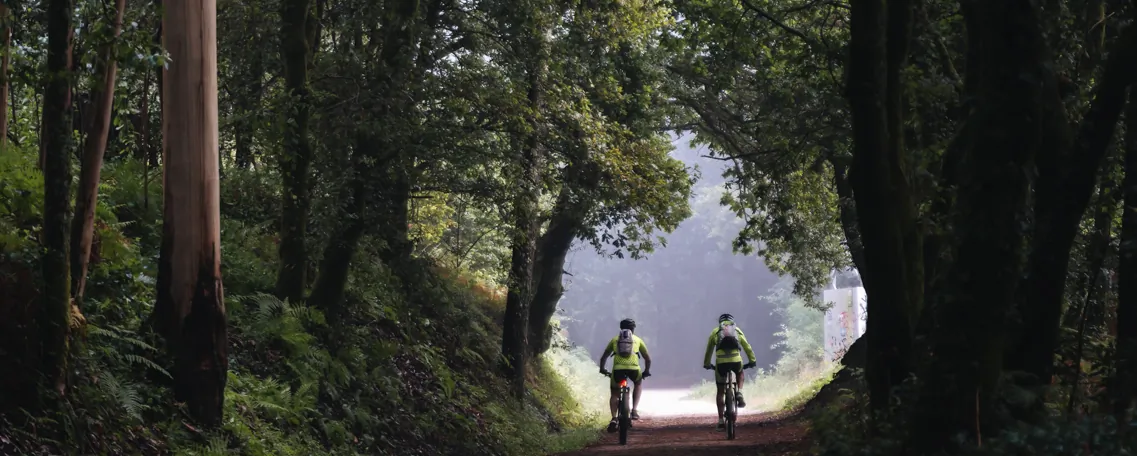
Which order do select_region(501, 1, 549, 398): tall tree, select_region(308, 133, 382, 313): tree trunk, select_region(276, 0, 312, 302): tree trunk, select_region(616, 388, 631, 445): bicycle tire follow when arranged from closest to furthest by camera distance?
select_region(276, 0, 312, 302): tree trunk → select_region(308, 133, 382, 313): tree trunk → select_region(501, 1, 549, 398): tall tree → select_region(616, 388, 631, 445): bicycle tire

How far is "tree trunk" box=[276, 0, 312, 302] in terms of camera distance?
10.9 meters

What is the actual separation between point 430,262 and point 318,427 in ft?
26.4

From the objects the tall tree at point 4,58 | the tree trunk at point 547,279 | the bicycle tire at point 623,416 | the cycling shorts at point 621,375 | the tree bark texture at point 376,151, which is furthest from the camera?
the tree trunk at point 547,279

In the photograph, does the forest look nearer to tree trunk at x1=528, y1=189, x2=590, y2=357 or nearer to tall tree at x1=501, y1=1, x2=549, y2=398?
tall tree at x1=501, y1=1, x2=549, y2=398

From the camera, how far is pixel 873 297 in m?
8.49

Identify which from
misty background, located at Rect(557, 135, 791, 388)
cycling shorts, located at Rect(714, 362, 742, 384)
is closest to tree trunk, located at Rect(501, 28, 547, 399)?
cycling shorts, located at Rect(714, 362, 742, 384)

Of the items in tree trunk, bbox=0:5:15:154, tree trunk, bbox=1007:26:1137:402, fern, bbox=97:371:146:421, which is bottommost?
fern, bbox=97:371:146:421

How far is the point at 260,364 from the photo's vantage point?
35.5 feet

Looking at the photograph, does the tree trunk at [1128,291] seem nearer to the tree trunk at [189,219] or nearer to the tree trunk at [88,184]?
the tree trunk at [189,219]

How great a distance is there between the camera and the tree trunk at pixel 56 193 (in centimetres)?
668

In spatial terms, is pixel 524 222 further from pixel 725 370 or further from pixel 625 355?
pixel 725 370

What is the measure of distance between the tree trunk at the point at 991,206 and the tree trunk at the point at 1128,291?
1.42 meters

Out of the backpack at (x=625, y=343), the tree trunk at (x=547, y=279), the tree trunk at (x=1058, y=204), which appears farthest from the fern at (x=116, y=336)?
the tree trunk at (x=547, y=279)

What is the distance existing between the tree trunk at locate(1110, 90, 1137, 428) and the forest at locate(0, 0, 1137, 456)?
1.0 inches
